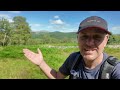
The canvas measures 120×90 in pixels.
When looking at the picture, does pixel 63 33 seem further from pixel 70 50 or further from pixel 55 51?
pixel 55 51

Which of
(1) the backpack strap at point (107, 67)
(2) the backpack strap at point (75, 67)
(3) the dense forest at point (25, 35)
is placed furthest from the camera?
(3) the dense forest at point (25, 35)

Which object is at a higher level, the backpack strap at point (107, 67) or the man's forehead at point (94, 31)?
the man's forehead at point (94, 31)

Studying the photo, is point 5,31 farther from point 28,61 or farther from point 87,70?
point 87,70

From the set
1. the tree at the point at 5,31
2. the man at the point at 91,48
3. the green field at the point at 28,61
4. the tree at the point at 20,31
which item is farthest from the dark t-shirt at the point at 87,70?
the tree at the point at 5,31

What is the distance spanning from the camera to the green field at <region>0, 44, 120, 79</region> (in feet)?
7.10

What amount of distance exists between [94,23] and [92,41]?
0.44ft

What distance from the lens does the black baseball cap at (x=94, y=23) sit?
177 centimetres

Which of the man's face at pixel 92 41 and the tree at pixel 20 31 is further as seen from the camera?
the tree at pixel 20 31

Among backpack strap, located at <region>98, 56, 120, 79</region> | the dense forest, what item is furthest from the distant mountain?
backpack strap, located at <region>98, 56, 120, 79</region>

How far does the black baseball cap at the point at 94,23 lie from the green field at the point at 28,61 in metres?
0.32

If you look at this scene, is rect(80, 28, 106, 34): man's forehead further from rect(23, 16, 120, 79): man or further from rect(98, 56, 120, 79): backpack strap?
rect(98, 56, 120, 79): backpack strap

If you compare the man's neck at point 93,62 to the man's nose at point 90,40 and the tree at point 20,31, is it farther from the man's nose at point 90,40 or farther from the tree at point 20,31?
the tree at point 20,31
